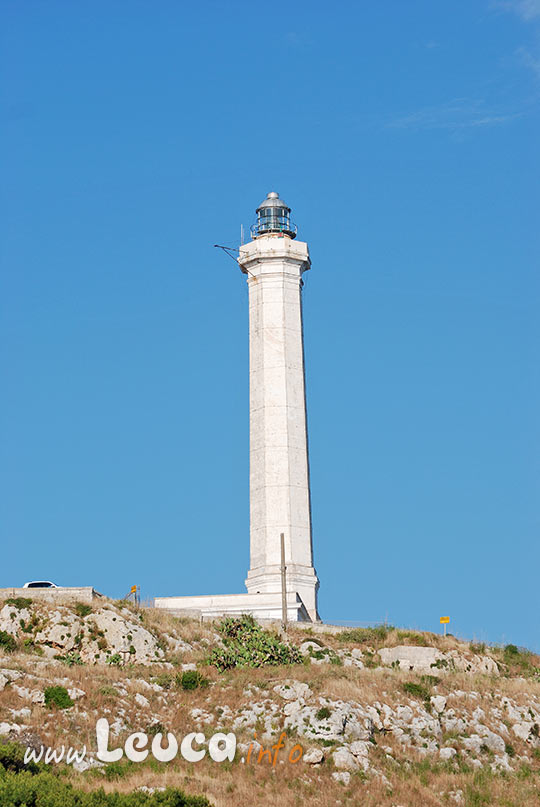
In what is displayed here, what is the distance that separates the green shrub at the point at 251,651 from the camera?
4962 centimetres

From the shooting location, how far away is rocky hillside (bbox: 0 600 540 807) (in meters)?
38.5

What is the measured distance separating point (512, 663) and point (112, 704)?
23.0 meters

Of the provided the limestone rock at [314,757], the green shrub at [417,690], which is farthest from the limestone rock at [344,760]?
the green shrub at [417,690]

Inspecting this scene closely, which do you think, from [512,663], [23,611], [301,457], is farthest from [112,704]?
[301,457]

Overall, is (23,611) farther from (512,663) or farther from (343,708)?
(512,663)

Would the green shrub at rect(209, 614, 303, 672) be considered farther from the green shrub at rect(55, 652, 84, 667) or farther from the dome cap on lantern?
the dome cap on lantern

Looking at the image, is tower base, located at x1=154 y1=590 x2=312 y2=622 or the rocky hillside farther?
tower base, located at x1=154 y1=590 x2=312 y2=622

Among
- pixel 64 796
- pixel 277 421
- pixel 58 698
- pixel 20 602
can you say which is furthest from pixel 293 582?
pixel 64 796

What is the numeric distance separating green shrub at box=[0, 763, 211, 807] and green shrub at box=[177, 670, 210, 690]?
1193 cm

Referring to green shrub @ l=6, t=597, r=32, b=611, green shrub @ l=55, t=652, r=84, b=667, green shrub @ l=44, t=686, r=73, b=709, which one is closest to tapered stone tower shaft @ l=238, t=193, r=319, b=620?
green shrub @ l=6, t=597, r=32, b=611

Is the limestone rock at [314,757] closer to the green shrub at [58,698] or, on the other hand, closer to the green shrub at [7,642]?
the green shrub at [58,698]

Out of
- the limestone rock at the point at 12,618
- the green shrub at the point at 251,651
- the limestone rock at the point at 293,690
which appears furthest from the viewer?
the limestone rock at the point at 12,618

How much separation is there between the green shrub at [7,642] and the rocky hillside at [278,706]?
6 cm

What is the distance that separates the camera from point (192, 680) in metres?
46.7
